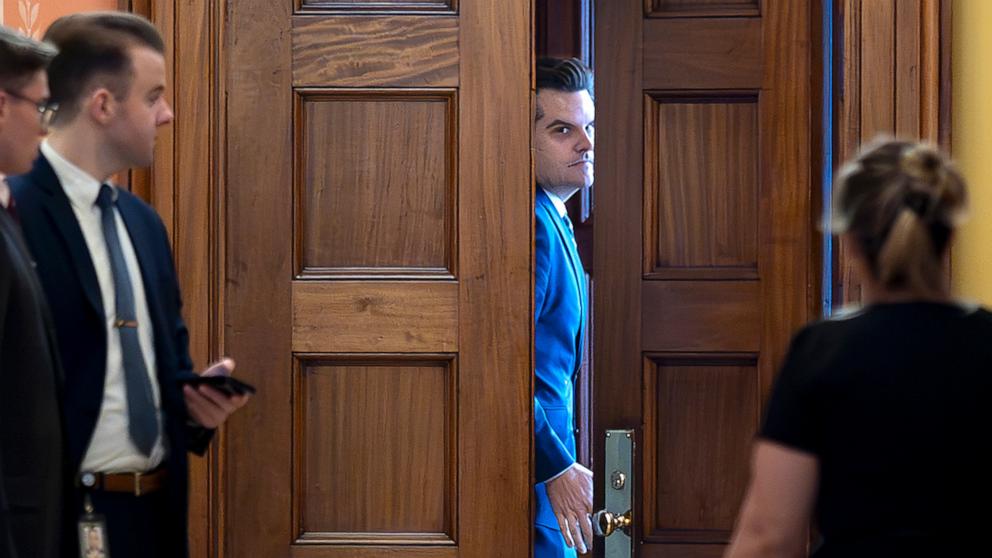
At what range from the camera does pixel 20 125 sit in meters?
2.13

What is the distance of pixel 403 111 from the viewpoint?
11.9ft

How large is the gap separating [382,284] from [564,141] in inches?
46.1

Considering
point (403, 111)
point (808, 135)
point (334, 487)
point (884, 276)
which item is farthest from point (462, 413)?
point (884, 276)

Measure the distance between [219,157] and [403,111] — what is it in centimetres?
46

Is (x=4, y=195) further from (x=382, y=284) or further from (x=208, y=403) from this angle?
(x=382, y=284)

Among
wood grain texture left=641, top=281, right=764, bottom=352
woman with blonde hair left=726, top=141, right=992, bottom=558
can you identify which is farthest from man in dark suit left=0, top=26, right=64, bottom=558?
wood grain texture left=641, top=281, right=764, bottom=352

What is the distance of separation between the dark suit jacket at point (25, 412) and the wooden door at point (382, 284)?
1.49 m

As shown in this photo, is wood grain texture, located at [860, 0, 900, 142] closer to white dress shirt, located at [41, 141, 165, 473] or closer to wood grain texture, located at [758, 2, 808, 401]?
wood grain texture, located at [758, 2, 808, 401]

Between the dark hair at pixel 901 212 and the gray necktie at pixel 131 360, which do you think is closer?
the dark hair at pixel 901 212

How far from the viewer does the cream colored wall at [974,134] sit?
3389mm

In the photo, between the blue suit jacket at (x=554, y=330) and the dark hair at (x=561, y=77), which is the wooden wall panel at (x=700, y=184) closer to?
the blue suit jacket at (x=554, y=330)

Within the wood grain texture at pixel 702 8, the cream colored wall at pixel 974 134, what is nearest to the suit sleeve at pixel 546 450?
the wood grain texture at pixel 702 8

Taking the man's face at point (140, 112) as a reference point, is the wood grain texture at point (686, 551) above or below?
below

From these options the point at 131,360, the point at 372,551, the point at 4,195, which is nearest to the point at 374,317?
the point at 372,551
